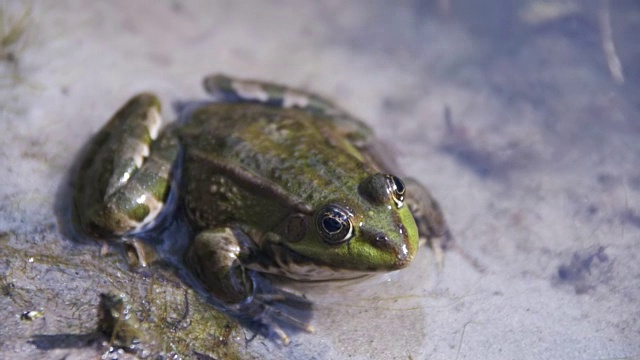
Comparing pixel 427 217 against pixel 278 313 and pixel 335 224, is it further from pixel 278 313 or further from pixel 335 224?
pixel 278 313

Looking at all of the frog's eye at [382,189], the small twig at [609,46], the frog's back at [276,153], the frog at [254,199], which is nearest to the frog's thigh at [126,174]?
the frog at [254,199]

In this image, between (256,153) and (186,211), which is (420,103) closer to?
(256,153)

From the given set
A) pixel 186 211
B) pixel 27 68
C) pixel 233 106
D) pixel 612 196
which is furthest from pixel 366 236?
pixel 27 68

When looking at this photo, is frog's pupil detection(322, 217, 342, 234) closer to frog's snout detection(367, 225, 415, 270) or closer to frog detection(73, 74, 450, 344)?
frog detection(73, 74, 450, 344)

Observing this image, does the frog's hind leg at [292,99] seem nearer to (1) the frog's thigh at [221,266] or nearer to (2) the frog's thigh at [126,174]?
(2) the frog's thigh at [126,174]

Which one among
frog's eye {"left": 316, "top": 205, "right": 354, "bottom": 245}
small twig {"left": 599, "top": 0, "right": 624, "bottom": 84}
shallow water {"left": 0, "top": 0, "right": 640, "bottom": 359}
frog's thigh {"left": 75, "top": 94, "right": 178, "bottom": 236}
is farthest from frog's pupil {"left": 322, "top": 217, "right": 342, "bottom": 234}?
small twig {"left": 599, "top": 0, "right": 624, "bottom": 84}
